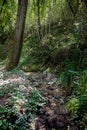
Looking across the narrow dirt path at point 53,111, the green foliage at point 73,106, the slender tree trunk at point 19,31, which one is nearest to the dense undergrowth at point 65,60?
→ the green foliage at point 73,106

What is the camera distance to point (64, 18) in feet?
45.4

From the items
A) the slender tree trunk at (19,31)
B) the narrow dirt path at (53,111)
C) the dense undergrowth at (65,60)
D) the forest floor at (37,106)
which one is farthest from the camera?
the slender tree trunk at (19,31)

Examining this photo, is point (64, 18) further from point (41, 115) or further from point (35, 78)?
point (41, 115)

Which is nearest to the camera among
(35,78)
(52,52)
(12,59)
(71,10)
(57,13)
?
(35,78)

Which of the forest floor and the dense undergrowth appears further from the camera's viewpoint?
the dense undergrowth

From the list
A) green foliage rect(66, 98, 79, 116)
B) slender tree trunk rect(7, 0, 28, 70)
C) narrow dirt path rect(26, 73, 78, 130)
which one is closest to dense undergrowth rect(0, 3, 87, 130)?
green foliage rect(66, 98, 79, 116)

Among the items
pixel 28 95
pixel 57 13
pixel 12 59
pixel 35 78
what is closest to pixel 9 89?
pixel 28 95

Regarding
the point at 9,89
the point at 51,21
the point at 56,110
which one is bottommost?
the point at 56,110

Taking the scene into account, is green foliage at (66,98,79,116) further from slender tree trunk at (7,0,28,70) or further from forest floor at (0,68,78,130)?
slender tree trunk at (7,0,28,70)

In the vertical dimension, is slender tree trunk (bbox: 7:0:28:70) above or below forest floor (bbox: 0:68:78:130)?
above

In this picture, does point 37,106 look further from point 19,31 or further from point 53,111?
point 19,31

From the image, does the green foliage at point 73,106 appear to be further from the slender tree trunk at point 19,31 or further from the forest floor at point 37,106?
the slender tree trunk at point 19,31

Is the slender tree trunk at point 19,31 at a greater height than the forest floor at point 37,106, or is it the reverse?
the slender tree trunk at point 19,31

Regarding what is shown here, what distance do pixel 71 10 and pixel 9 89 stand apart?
7.50 m
